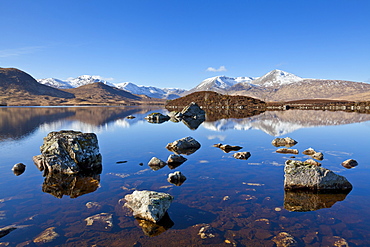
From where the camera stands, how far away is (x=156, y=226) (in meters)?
9.38

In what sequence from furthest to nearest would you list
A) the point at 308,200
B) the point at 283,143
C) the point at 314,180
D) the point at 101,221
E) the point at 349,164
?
the point at 283,143, the point at 349,164, the point at 314,180, the point at 308,200, the point at 101,221

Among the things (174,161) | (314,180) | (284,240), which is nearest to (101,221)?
(284,240)

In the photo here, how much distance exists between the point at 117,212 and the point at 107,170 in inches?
284

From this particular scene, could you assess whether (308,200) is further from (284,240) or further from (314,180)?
(284,240)

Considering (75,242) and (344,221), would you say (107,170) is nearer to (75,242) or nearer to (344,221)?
(75,242)

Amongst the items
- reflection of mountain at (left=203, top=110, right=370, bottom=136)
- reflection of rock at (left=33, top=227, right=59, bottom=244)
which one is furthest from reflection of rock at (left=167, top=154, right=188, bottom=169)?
reflection of mountain at (left=203, top=110, right=370, bottom=136)

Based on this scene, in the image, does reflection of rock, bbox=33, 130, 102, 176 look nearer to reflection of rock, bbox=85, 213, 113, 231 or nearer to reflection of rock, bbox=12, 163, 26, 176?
reflection of rock, bbox=12, 163, 26, 176

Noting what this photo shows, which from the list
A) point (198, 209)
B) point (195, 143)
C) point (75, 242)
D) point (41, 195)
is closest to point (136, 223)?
point (75, 242)

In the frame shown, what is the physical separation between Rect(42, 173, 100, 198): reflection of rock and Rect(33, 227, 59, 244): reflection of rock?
11.1ft

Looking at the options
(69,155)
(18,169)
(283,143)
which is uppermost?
(69,155)

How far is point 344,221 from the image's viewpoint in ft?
31.8

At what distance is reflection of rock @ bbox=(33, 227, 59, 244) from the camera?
333 inches

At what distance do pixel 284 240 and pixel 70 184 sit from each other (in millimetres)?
12488

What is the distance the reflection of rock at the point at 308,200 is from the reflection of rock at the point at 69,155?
13221mm
